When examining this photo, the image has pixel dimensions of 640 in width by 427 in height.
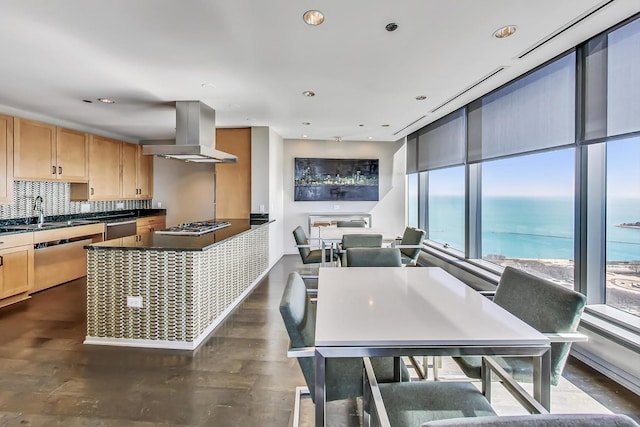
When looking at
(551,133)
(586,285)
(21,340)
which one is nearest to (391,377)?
(586,285)

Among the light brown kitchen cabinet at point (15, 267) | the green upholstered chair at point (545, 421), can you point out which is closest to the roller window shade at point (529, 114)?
the green upholstered chair at point (545, 421)

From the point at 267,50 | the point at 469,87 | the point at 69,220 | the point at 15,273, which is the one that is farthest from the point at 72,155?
the point at 469,87

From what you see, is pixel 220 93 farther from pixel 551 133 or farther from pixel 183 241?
pixel 551 133

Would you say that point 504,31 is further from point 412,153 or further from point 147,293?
point 412,153

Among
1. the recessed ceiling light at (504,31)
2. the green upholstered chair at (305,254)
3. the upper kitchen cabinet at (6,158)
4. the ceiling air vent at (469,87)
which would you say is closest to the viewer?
the recessed ceiling light at (504,31)

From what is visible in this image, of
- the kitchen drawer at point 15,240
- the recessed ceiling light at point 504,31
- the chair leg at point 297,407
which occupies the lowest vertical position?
the chair leg at point 297,407

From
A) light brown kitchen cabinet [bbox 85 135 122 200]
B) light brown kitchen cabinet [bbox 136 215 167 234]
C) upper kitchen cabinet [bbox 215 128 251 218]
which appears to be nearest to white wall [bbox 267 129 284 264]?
upper kitchen cabinet [bbox 215 128 251 218]

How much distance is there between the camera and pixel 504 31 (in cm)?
236

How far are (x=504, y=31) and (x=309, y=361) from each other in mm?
2574

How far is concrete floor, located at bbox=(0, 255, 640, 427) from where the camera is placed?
1.94 m

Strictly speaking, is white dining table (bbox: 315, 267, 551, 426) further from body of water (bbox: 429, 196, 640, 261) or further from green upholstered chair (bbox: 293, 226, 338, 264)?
green upholstered chair (bbox: 293, 226, 338, 264)

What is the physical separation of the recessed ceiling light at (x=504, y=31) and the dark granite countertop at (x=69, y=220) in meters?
5.29

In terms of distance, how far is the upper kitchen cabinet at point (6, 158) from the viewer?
12.5 ft

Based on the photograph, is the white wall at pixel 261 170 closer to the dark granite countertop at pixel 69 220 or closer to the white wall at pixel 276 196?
the white wall at pixel 276 196
